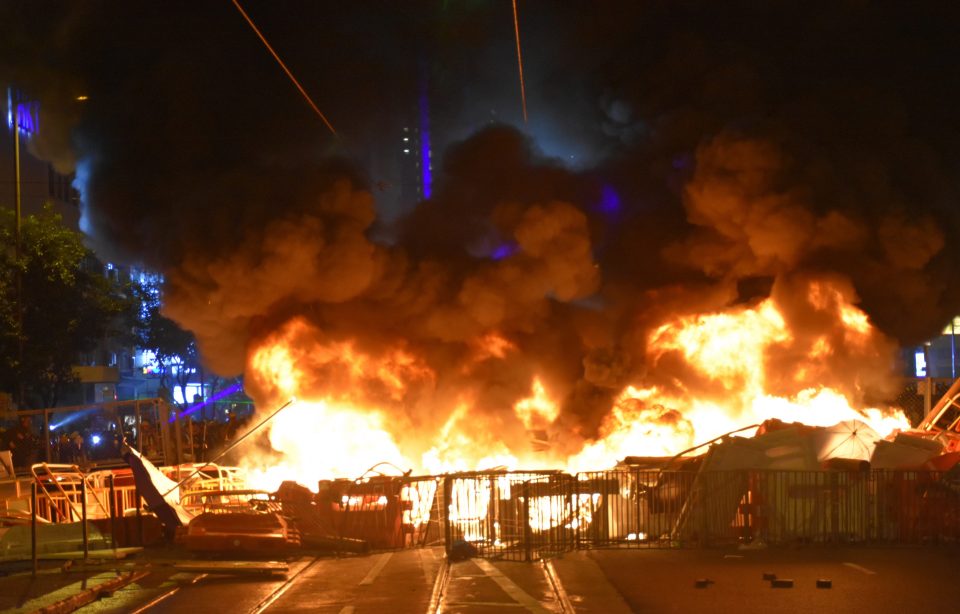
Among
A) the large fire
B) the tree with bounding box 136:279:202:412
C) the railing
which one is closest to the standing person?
the large fire

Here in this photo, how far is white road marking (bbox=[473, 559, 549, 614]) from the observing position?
1063 centimetres

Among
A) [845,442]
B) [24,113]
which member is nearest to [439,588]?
[845,442]

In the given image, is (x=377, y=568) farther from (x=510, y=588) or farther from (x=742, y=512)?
(x=742, y=512)

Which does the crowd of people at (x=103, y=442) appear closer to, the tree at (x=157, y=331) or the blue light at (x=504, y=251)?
the blue light at (x=504, y=251)

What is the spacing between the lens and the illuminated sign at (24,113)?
106ft

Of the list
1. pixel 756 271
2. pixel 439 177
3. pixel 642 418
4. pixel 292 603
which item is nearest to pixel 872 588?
pixel 292 603

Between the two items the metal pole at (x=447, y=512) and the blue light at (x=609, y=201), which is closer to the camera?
the metal pole at (x=447, y=512)

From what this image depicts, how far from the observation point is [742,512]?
15.1 meters

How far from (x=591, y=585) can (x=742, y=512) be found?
4042 millimetres

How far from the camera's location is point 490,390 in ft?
78.7

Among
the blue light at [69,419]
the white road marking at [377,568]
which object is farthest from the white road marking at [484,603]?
the blue light at [69,419]

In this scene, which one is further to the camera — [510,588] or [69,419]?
[69,419]

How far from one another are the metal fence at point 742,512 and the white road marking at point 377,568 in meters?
0.83

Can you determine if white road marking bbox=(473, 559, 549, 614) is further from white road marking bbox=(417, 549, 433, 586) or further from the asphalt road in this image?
white road marking bbox=(417, 549, 433, 586)
